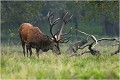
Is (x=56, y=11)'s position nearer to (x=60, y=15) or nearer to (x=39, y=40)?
(x=60, y=15)

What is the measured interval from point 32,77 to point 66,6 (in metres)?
43.4

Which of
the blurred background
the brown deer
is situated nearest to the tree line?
the blurred background

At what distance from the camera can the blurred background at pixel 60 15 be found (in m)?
23.2

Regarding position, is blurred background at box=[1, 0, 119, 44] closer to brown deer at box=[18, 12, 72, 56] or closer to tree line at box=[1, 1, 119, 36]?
tree line at box=[1, 1, 119, 36]

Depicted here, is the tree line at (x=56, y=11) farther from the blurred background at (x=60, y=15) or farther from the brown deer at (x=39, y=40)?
the brown deer at (x=39, y=40)

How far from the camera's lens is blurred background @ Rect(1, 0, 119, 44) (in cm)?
2317

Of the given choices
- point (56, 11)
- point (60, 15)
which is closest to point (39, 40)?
point (60, 15)

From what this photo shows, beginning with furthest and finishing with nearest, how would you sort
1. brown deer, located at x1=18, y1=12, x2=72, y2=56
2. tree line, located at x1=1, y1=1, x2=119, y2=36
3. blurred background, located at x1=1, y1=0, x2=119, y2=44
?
blurred background, located at x1=1, y1=0, x2=119, y2=44 < tree line, located at x1=1, y1=1, x2=119, y2=36 < brown deer, located at x1=18, y1=12, x2=72, y2=56

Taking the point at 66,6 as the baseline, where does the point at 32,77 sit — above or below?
below

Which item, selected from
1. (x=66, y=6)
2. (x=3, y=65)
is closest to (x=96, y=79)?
(x=3, y=65)

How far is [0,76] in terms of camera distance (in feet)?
26.7

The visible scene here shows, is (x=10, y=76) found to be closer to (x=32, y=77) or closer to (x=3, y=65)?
(x=32, y=77)

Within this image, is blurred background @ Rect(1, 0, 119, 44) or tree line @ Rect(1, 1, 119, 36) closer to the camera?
tree line @ Rect(1, 1, 119, 36)

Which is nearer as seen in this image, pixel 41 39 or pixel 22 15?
pixel 41 39
